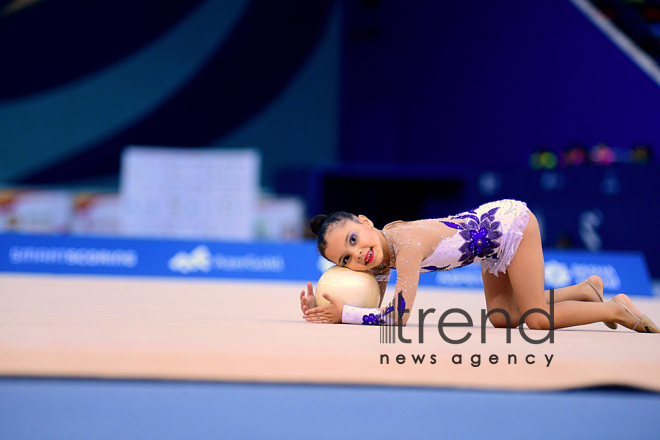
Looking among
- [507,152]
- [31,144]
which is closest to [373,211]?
[507,152]

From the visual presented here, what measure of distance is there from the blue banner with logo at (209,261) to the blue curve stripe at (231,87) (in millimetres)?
4905

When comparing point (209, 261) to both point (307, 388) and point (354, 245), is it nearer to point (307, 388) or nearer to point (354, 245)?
point (354, 245)

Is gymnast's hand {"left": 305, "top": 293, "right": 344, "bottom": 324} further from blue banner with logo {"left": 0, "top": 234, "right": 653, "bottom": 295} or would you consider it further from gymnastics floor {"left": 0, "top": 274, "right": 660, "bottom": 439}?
blue banner with logo {"left": 0, "top": 234, "right": 653, "bottom": 295}

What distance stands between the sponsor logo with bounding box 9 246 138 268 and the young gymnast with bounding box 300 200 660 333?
10.6 ft

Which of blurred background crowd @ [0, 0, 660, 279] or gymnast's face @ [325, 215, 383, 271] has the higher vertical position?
blurred background crowd @ [0, 0, 660, 279]

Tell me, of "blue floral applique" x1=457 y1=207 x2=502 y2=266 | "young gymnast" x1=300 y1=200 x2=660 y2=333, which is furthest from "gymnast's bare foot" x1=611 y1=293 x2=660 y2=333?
"blue floral applique" x1=457 y1=207 x2=502 y2=266

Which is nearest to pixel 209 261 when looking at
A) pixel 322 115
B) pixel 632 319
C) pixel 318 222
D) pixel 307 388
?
pixel 318 222

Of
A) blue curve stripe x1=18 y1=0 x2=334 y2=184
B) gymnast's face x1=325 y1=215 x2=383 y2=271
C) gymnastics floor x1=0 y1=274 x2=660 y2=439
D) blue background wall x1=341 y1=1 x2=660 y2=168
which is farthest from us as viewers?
blue curve stripe x1=18 y1=0 x2=334 y2=184

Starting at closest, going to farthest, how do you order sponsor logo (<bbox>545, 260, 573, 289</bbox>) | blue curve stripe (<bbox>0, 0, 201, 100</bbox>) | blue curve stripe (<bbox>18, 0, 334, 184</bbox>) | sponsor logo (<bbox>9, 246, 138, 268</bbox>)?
sponsor logo (<bbox>545, 260, 573, 289</bbox>) < sponsor logo (<bbox>9, 246, 138, 268</bbox>) < blue curve stripe (<bbox>0, 0, 201, 100</bbox>) < blue curve stripe (<bbox>18, 0, 334, 184</bbox>)

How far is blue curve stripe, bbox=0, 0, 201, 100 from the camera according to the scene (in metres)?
9.88

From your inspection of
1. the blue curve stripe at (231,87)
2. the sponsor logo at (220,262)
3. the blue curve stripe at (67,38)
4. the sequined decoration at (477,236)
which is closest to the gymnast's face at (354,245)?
the sequined decoration at (477,236)

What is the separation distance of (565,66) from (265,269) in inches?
201

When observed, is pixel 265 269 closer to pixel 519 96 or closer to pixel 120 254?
pixel 120 254

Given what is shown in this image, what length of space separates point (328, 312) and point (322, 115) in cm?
906
